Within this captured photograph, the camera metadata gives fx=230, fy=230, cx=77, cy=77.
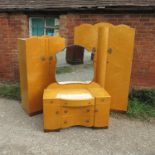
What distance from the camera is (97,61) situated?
4.91m

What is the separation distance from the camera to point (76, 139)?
4.09 m

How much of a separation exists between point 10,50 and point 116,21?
316 cm

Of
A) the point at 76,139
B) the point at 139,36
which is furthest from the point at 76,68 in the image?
the point at 139,36

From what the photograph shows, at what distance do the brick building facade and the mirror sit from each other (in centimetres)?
170

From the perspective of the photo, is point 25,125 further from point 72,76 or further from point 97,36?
point 97,36

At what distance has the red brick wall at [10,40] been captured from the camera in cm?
661

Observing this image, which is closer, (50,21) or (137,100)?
(137,100)

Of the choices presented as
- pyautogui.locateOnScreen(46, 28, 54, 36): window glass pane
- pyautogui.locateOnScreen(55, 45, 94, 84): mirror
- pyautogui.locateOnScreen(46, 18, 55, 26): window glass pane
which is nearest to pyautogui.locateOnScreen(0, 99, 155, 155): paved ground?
pyautogui.locateOnScreen(55, 45, 94, 84): mirror

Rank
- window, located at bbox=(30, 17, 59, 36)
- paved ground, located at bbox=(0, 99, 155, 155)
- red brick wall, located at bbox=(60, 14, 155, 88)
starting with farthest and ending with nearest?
window, located at bbox=(30, 17, 59, 36) < red brick wall, located at bbox=(60, 14, 155, 88) < paved ground, located at bbox=(0, 99, 155, 155)

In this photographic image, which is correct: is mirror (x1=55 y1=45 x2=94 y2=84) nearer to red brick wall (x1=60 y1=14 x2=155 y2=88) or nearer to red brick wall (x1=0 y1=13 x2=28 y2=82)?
red brick wall (x1=60 y1=14 x2=155 y2=88)

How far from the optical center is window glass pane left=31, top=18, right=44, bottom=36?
272 inches

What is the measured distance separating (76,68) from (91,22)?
1880mm

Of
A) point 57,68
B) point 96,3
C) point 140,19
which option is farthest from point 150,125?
point 96,3

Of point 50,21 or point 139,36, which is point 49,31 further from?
point 139,36
